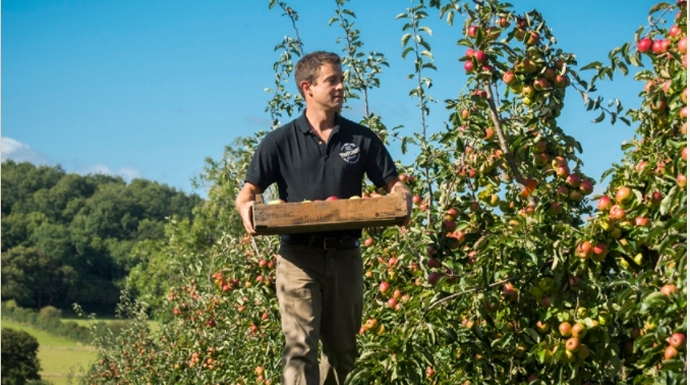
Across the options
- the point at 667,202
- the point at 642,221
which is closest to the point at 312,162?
the point at 642,221

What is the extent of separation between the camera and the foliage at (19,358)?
32594mm

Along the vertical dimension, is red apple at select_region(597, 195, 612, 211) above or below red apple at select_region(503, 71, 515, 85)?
below

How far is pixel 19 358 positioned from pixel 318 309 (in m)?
31.9

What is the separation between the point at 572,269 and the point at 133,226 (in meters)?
65.0

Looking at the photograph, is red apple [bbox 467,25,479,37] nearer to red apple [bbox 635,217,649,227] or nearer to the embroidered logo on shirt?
the embroidered logo on shirt

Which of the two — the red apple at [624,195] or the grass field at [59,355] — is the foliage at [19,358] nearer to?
the grass field at [59,355]

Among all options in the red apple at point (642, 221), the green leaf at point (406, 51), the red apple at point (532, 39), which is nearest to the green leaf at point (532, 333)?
the red apple at point (642, 221)

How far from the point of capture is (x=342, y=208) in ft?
11.7

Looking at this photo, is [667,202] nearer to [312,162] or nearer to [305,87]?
[312,162]

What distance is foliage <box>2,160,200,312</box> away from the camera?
5672 cm

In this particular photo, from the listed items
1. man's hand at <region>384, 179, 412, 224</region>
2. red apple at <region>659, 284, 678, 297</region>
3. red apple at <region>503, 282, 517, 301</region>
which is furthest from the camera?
red apple at <region>503, 282, 517, 301</region>

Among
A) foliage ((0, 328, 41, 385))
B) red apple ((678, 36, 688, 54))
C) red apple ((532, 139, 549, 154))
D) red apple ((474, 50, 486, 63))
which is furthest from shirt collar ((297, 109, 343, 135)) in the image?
foliage ((0, 328, 41, 385))

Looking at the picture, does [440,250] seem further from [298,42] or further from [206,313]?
[206,313]

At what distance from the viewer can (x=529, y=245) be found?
3785mm
